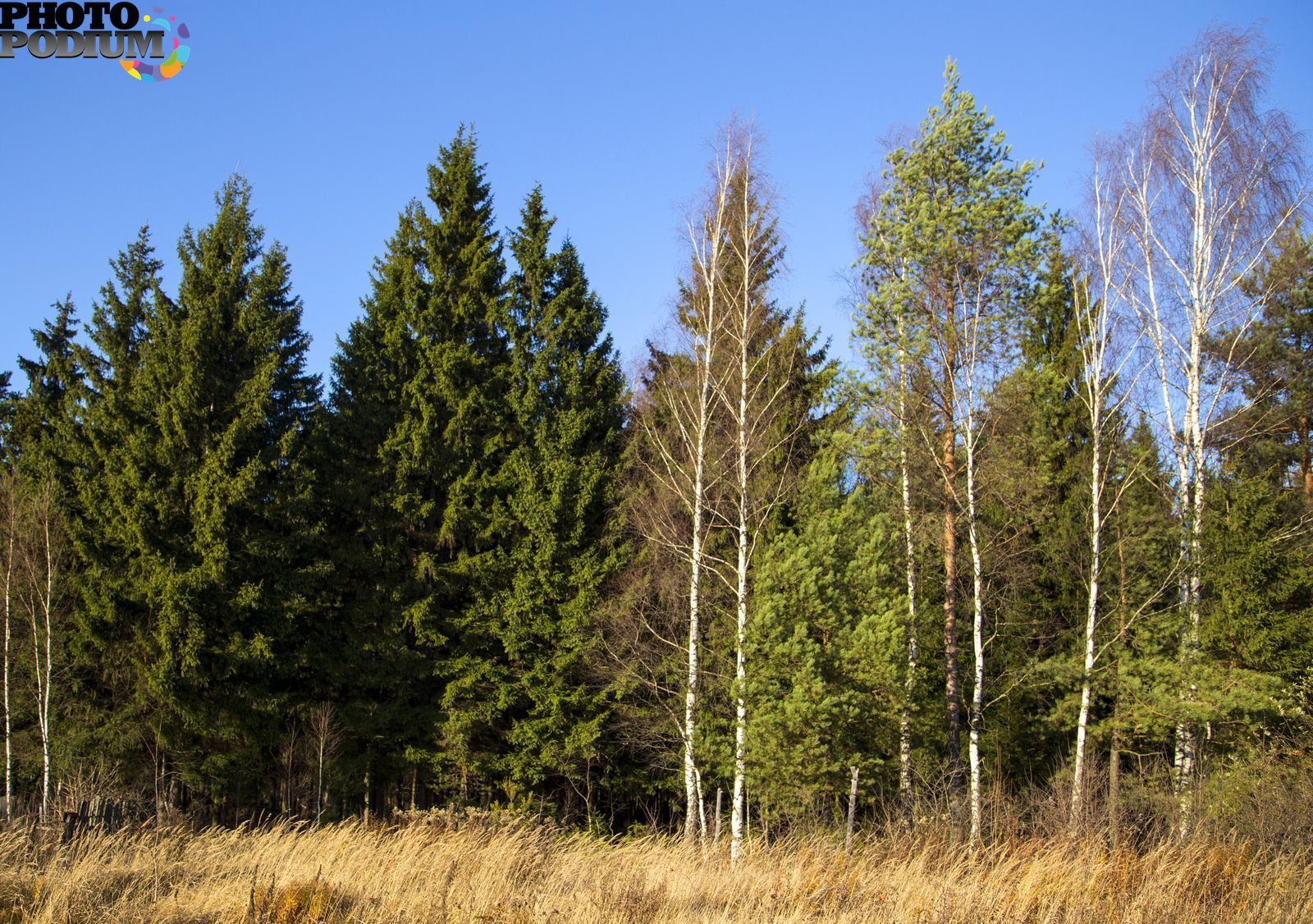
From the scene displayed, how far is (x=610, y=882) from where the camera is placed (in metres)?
8.21

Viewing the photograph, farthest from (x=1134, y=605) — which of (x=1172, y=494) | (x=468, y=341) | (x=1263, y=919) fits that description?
(x=468, y=341)

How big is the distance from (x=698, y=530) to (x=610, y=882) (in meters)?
9.28

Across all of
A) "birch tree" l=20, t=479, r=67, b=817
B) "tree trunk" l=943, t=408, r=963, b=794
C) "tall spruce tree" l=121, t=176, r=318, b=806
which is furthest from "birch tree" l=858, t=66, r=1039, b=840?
"birch tree" l=20, t=479, r=67, b=817

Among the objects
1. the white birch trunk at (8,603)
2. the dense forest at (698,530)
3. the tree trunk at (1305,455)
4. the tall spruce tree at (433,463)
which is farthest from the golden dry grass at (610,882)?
the tree trunk at (1305,455)

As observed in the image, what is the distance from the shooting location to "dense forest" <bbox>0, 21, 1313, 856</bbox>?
632 inches

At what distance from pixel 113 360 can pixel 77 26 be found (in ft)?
43.1

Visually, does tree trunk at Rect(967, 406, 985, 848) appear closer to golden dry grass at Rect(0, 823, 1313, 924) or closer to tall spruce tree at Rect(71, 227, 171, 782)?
golden dry grass at Rect(0, 823, 1313, 924)

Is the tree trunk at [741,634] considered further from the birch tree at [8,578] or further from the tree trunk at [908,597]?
the birch tree at [8,578]

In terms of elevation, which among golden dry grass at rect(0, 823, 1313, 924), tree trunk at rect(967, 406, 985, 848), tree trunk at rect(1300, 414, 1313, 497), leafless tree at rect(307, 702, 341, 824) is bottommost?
leafless tree at rect(307, 702, 341, 824)

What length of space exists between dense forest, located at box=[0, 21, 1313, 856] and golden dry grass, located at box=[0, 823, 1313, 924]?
3.81 metres

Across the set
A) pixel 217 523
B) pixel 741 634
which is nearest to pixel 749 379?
pixel 741 634

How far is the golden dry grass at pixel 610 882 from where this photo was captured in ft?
23.2

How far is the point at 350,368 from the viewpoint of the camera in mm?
22984

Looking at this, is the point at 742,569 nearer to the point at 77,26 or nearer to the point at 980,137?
the point at 980,137
